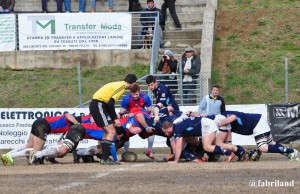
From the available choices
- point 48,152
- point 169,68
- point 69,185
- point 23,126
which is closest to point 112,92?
point 48,152

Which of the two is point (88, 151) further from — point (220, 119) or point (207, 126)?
point (220, 119)

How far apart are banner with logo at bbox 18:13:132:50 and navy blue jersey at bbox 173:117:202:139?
11.7 metres

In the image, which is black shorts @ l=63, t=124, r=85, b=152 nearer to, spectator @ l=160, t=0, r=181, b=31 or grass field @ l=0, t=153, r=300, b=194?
grass field @ l=0, t=153, r=300, b=194

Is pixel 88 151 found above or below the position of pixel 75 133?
below

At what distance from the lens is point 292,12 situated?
35812mm

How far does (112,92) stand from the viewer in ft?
62.4

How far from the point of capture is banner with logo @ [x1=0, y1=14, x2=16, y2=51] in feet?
103

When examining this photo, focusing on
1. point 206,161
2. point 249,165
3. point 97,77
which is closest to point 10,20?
point 97,77

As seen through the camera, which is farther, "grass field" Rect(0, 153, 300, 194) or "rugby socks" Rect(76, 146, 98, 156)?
"rugby socks" Rect(76, 146, 98, 156)

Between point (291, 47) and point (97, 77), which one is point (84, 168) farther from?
point (291, 47)

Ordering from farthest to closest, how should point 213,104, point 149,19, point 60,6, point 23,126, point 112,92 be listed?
point 60,6 → point 149,19 → point 23,126 → point 213,104 → point 112,92

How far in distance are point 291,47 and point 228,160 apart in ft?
47.9

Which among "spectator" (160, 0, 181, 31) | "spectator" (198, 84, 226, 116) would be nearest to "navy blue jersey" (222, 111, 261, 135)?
"spectator" (198, 84, 226, 116)

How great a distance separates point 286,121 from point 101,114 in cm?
838
